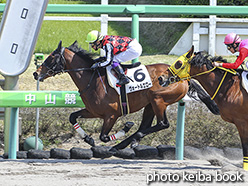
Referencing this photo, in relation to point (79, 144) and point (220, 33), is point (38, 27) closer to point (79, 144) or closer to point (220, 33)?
point (79, 144)

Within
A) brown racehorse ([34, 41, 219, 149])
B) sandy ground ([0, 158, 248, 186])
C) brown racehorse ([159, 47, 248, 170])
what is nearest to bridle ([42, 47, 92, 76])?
brown racehorse ([34, 41, 219, 149])

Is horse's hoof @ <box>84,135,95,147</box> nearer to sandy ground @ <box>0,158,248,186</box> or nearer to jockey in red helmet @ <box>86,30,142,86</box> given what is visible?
sandy ground @ <box>0,158,248,186</box>

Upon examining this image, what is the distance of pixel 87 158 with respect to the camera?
7020 millimetres

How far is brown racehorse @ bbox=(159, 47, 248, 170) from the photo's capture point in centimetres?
579

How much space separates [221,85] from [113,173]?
5.62 feet

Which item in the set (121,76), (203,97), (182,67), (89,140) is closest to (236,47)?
(182,67)

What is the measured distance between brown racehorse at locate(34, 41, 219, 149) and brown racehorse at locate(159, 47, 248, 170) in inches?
18.8

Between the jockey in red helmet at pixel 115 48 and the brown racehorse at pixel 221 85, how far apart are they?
24.5 inches

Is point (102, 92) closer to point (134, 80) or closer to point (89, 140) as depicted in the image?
point (134, 80)

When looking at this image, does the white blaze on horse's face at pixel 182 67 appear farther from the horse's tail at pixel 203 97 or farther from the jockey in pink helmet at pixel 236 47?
the horse's tail at pixel 203 97

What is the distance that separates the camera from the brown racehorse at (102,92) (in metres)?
6.29

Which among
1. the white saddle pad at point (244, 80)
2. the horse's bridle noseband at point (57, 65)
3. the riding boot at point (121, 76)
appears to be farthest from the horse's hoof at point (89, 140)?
the white saddle pad at point (244, 80)

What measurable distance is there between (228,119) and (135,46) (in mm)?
1574

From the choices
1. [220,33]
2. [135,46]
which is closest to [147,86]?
[135,46]
